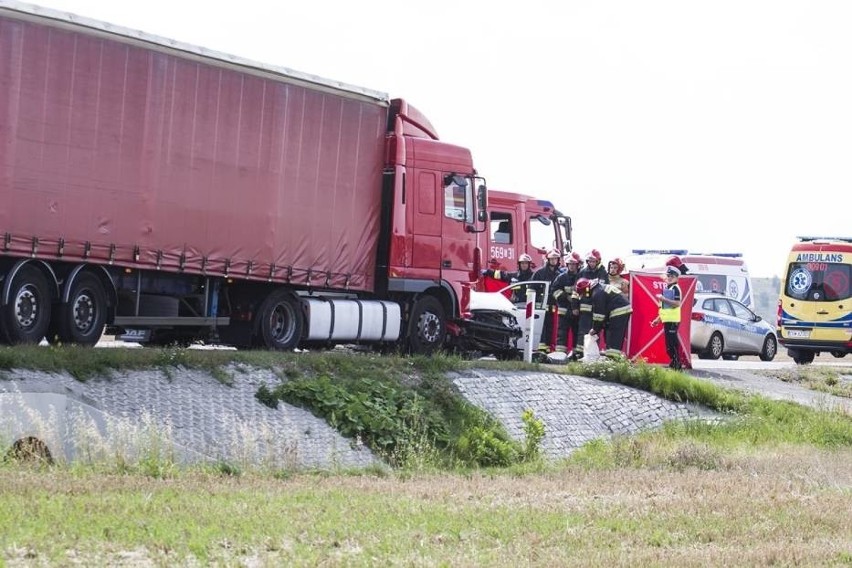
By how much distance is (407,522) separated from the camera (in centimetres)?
945

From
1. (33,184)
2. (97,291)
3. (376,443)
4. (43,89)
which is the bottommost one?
(376,443)

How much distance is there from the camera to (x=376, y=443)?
50.3 ft

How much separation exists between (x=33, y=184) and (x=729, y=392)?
34.9ft

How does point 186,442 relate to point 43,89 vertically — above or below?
below

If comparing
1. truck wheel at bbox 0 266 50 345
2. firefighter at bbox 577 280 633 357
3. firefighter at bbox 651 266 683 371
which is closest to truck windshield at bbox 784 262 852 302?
firefighter at bbox 651 266 683 371

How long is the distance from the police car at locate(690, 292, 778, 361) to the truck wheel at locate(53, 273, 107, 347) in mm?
16094

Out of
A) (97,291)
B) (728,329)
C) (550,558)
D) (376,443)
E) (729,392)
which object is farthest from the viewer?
(728,329)

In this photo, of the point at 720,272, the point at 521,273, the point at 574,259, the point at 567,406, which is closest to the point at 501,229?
the point at 521,273

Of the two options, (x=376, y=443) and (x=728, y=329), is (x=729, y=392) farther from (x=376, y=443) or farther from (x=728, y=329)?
(x=728, y=329)

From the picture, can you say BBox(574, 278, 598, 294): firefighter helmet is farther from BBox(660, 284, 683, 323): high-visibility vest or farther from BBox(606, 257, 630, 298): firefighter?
BBox(660, 284, 683, 323): high-visibility vest

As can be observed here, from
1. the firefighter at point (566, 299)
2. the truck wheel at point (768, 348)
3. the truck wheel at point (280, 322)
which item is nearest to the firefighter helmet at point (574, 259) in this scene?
the firefighter at point (566, 299)

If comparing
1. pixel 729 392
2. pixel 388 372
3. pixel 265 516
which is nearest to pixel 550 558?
pixel 265 516

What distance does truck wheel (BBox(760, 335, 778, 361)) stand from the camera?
33562 millimetres

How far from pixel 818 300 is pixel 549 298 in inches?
457
